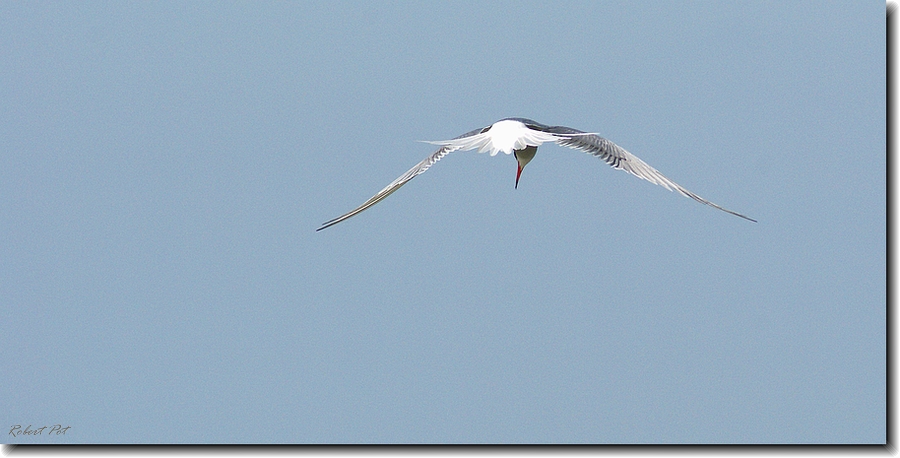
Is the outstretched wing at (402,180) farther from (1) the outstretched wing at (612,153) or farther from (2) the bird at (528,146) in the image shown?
(1) the outstretched wing at (612,153)

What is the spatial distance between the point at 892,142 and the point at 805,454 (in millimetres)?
2349

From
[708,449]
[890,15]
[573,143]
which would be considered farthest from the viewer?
[573,143]

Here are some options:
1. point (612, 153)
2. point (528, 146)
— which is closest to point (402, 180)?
point (528, 146)

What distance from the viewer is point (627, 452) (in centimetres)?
716

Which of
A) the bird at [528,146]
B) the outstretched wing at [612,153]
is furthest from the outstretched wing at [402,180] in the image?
the outstretched wing at [612,153]

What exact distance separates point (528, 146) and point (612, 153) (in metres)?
0.73

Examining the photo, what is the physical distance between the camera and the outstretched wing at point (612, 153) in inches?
323

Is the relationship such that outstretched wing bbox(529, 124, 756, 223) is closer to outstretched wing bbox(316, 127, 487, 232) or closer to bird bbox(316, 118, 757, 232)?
bird bbox(316, 118, 757, 232)

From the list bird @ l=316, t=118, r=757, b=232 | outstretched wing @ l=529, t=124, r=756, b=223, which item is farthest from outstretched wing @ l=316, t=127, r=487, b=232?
outstretched wing @ l=529, t=124, r=756, b=223

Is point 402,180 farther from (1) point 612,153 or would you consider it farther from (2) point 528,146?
(1) point 612,153

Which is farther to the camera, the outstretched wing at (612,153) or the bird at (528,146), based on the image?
the outstretched wing at (612,153)

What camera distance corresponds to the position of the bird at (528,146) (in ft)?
24.1

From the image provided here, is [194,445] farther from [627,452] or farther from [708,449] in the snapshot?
[708,449]

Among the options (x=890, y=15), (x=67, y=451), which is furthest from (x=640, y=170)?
(x=67, y=451)
